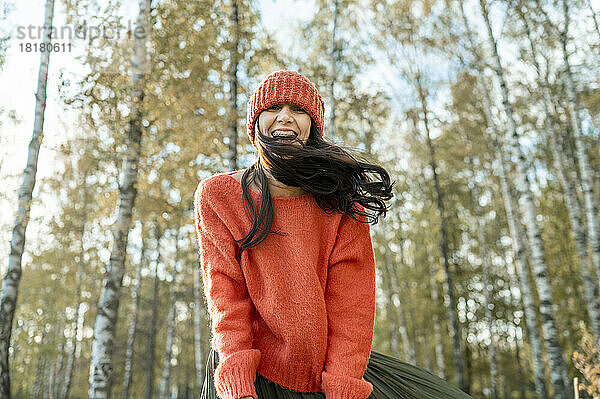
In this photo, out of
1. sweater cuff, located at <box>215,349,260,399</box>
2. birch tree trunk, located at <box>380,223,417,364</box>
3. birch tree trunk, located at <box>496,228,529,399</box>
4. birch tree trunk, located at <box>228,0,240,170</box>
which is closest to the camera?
sweater cuff, located at <box>215,349,260,399</box>

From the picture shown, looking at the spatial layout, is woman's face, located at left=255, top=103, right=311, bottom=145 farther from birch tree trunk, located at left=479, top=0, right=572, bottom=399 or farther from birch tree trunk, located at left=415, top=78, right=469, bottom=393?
birch tree trunk, located at left=415, top=78, right=469, bottom=393

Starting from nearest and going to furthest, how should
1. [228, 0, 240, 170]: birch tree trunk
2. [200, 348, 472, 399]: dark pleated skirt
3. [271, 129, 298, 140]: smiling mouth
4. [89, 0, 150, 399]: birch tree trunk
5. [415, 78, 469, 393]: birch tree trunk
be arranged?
[200, 348, 472, 399]: dark pleated skirt, [271, 129, 298, 140]: smiling mouth, [89, 0, 150, 399]: birch tree trunk, [228, 0, 240, 170]: birch tree trunk, [415, 78, 469, 393]: birch tree trunk

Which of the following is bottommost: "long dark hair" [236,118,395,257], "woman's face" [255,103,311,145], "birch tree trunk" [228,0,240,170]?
"long dark hair" [236,118,395,257]

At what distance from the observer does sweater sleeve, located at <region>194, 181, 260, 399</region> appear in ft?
5.60

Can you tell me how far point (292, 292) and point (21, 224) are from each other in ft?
19.3

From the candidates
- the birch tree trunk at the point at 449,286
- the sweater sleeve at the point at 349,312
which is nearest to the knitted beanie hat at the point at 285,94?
the sweater sleeve at the point at 349,312

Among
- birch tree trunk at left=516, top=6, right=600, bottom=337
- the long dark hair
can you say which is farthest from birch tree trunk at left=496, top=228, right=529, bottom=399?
the long dark hair

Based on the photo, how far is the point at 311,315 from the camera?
6.24 feet

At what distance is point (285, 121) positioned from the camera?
2088mm

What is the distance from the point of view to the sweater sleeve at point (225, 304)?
1.71 meters

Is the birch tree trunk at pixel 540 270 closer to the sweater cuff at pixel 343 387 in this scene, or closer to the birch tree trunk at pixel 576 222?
the birch tree trunk at pixel 576 222

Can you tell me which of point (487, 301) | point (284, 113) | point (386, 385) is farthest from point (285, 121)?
point (487, 301)

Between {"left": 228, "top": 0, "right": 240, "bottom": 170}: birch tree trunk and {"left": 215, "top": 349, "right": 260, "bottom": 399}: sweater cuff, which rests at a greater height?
{"left": 228, "top": 0, "right": 240, "bottom": 170}: birch tree trunk

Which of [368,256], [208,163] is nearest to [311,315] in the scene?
[368,256]
